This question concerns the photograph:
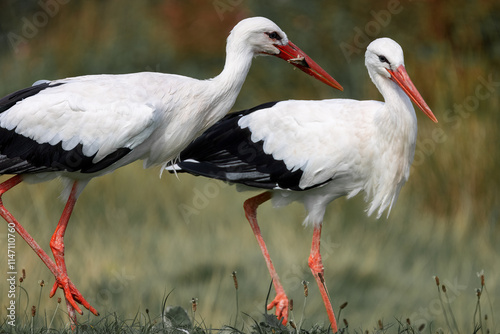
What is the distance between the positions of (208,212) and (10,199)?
70.5 inches

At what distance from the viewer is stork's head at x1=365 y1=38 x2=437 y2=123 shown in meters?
5.01

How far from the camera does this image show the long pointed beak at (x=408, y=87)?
5.00 meters

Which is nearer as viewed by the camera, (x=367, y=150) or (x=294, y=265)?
(x=367, y=150)

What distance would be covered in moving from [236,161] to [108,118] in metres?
1.14

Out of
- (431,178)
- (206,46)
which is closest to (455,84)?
(431,178)

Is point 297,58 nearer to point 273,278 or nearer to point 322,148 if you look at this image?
point 322,148

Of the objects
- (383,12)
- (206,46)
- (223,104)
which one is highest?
(223,104)

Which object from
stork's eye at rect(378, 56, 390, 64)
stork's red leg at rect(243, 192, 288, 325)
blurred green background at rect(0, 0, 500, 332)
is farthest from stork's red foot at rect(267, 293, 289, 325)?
stork's eye at rect(378, 56, 390, 64)

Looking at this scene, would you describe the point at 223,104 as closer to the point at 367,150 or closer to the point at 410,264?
the point at 367,150

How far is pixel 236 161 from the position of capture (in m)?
5.54

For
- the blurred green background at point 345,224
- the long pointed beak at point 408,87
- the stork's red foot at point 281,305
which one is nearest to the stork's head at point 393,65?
the long pointed beak at point 408,87

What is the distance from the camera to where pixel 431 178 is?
24.9ft

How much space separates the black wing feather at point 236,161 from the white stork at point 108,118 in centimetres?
54

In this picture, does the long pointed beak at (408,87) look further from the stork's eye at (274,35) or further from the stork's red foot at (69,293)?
the stork's red foot at (69,293)
